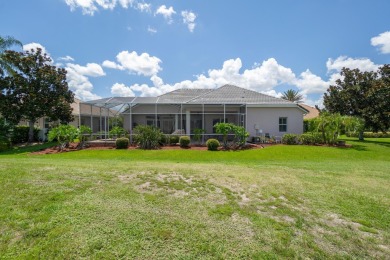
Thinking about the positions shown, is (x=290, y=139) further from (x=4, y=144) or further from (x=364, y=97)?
(x=4, y=144)

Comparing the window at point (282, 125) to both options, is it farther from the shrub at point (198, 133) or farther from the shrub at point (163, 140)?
the shrub at point (163, 140)

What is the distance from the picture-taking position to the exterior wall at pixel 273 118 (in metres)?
22.0

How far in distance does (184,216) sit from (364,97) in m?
28.1

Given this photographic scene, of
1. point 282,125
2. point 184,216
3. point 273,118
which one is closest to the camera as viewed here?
point 184,216

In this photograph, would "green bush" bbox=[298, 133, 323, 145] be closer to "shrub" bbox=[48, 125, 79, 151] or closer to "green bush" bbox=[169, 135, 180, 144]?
"green bush" bbox=[169, 135, 180, 144]

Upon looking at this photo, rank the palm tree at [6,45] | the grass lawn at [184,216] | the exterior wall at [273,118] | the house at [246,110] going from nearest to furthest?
the grass lawn at [184,216] < the palm tree at [6,45] < the house at [246,110] < the exterior wall at [273,118]

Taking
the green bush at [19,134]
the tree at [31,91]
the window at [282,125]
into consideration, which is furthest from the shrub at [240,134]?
the green bush at [19,134]

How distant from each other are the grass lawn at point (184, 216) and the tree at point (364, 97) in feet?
65.5

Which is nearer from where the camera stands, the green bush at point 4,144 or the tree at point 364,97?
the green bush at point 4,144

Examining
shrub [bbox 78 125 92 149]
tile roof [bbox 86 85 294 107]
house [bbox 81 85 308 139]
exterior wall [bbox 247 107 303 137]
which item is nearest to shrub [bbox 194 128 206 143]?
house [bbox 81 85 308 139]

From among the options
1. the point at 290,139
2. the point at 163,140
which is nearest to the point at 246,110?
the point at 290,139

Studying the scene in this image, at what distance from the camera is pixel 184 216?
427 cm

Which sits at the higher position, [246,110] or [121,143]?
[246,110]

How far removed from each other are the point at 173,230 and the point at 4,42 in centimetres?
1900
